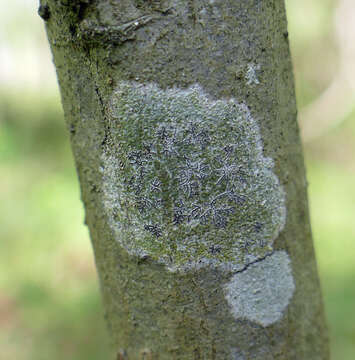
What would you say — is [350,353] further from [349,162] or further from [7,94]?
[7,94]

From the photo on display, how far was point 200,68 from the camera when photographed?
1.74 ft

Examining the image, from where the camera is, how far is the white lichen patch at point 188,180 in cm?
55

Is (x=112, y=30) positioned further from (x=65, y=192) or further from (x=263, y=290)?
(x=65, y=192)

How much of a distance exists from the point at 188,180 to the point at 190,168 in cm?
2

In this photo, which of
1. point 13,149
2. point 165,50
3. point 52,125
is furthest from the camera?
point 52,125

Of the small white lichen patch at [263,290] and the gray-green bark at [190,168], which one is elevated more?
the gray-green bark at [190,168]

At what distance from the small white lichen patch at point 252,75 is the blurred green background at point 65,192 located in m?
2.10

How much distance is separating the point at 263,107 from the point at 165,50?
0.50ft

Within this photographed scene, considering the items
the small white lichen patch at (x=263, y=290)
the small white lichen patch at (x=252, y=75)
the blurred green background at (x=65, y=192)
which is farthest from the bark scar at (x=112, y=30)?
the blurred green background at (x=65, y=192)

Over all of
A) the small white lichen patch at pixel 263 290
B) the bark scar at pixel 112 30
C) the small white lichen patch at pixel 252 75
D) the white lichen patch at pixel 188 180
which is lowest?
the small white lichen patch at pixel 263 290

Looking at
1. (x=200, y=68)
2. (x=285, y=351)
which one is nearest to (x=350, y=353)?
(x=285, y=351)

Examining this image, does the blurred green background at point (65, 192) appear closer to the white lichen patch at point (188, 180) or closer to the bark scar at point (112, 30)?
the white lichen patch at point (188, 180)

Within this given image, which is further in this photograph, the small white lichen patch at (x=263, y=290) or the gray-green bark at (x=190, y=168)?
the small white lichen patch at (x=263, y=290)

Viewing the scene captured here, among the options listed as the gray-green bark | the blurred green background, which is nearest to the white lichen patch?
the gray-green bark
